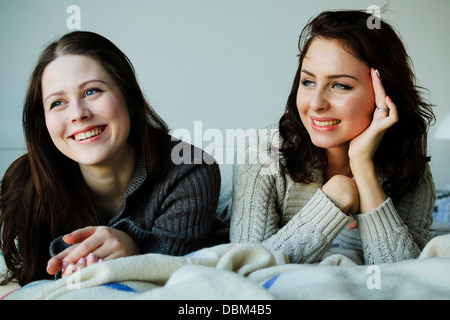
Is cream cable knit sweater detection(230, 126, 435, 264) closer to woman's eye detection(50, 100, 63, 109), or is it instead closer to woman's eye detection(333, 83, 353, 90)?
woman's eye detection(333, 83, 353, 90)

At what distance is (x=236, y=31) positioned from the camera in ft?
7.57

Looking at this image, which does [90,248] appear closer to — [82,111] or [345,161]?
[82,111]

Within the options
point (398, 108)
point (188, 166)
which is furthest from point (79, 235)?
point (398, 108)

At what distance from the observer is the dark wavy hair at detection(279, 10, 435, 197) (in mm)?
1267

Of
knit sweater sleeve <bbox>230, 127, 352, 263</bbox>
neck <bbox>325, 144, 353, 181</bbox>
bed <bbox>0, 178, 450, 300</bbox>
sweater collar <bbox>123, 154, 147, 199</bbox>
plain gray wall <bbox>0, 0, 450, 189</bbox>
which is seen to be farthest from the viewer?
plain gray wall <bbox>0, 0, 450, 189</bbox>

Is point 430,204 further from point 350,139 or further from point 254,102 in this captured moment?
point 254,102

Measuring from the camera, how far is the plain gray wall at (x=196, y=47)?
221 centimetres

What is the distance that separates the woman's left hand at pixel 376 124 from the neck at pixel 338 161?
10 cm

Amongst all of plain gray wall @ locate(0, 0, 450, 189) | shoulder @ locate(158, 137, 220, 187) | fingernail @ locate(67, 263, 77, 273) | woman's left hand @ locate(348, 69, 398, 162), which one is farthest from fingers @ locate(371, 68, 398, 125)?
plain gray wall @ locate(0, 0, 450, 189)

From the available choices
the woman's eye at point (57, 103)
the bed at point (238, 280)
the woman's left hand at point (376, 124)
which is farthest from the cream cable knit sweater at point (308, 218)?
the woman's eye at point (57, 103)

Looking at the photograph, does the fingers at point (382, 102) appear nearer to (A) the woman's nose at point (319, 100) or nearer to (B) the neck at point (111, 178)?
(A) the woman's nose at point (319, 100)

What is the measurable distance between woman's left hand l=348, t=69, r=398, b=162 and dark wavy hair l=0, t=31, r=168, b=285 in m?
0.51

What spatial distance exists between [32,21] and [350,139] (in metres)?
1.54

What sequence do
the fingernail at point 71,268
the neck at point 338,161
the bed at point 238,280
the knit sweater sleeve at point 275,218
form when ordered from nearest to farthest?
1. the bed at point 238,280
2. the fingernail at point 71,268
3. the knit sweater sleeve at point 275,218
4. the neck at point 338,161
